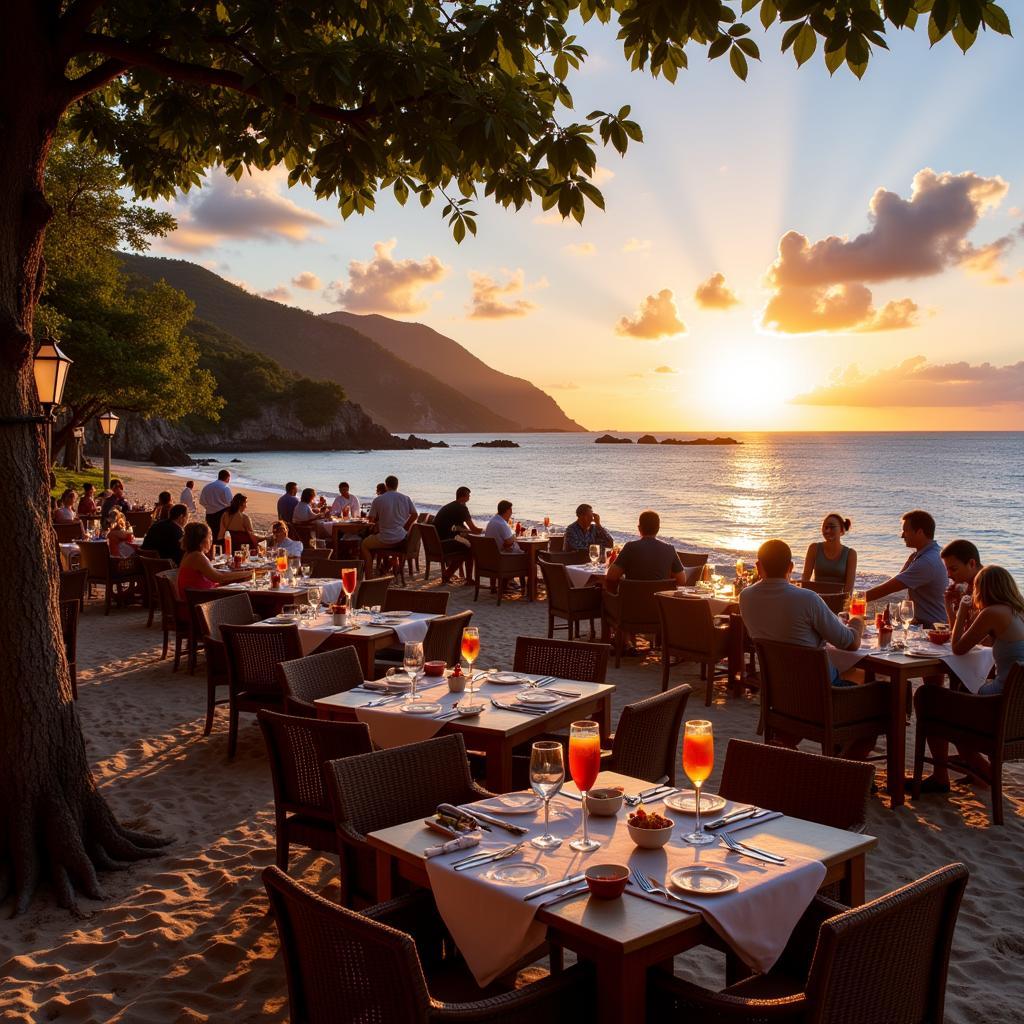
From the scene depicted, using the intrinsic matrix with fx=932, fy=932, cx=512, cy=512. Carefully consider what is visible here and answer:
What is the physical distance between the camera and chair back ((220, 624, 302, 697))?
6094 mm

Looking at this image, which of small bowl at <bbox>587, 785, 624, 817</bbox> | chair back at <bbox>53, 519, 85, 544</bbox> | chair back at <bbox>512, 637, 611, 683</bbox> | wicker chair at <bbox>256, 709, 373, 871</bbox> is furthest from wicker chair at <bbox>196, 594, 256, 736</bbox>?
chair back at <bbox>53, 519, 85, 544</bbox>

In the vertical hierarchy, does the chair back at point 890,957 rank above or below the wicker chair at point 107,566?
above

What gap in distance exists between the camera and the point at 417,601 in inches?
289

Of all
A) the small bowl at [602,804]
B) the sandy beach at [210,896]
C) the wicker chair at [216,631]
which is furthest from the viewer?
the wicker chair at [216,631]

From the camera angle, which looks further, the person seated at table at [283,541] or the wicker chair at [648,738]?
the person seated at table at [283,541]

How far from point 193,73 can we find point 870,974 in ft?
13.3

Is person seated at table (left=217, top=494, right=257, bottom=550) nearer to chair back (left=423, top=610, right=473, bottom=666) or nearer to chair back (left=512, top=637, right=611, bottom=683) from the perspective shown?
chair back (left=423, top=610, right=473, bottom=666)

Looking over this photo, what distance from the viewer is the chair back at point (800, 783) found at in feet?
10.0

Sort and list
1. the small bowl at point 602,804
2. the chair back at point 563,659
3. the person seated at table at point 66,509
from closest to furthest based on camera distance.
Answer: the small bowl at point 602,804
the chair back at point 563,659
the person seated at table at point 66,509

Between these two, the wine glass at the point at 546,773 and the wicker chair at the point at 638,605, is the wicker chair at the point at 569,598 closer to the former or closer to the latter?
the wicker chair at the point at 638,605

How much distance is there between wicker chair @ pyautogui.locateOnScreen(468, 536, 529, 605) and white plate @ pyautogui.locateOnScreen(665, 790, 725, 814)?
919 centimetres

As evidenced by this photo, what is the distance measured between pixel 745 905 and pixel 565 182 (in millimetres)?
2403

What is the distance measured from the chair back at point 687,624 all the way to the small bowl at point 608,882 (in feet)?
16.9

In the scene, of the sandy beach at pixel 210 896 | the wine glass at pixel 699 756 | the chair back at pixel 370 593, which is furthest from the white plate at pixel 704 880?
the chair back at pixel 370 593
